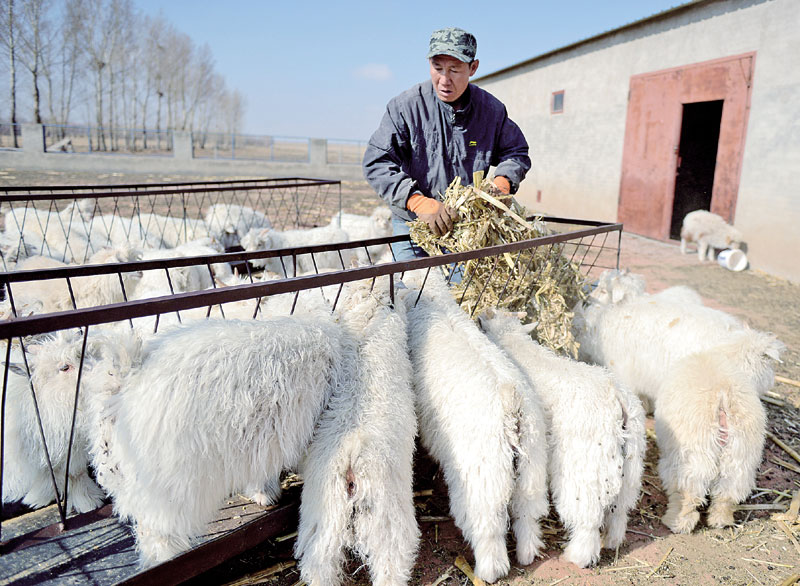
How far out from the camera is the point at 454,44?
354 cm

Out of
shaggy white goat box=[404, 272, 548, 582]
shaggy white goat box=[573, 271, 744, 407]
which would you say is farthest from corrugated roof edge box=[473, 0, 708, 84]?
shaggy white goat box=[404, 272, 548, 582]

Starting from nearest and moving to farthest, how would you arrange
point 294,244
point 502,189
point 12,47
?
point 502,189
point 294,244
point 12,47

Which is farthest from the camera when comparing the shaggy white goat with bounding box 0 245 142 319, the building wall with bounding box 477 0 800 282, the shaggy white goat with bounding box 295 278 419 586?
the building wall with bounding box 477 0 800 282

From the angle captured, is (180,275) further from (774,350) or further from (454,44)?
(774,350)

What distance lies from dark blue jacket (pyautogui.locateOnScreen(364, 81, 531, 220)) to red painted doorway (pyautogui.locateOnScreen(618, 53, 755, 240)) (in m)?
8.59

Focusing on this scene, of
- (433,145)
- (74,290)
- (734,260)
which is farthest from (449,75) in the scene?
(734,260)

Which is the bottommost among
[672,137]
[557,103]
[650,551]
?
[650,551]

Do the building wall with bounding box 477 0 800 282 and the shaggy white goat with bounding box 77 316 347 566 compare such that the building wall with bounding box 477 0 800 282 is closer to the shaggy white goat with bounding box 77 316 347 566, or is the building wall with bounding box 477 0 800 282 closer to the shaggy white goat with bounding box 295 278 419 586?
the shaggy white goat with bounding box 295 278 419 586

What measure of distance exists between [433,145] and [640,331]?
2257 millimetres

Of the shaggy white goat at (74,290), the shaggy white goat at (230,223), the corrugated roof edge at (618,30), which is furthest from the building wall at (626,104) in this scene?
the shaggy white goat at (74,290)

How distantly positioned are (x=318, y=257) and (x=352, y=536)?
5243 mm

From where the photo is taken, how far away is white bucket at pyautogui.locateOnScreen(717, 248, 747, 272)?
32.8ft

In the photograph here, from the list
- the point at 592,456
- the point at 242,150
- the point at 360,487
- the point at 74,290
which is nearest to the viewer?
the point at 360,487

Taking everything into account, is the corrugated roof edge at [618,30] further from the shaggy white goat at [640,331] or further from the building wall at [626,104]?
the shaggy white goat at [640,331]
